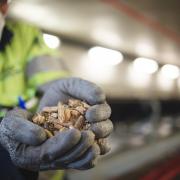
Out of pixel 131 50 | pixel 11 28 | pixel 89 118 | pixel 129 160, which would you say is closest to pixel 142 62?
pixel 131 50

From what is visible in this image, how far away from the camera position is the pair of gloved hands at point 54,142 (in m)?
0.83

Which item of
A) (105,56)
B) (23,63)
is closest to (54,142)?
(23,63)

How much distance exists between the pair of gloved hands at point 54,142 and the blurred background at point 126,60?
53 centimetres

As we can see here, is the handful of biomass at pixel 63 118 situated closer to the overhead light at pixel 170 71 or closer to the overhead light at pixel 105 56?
the overhead light at pixel 105 56

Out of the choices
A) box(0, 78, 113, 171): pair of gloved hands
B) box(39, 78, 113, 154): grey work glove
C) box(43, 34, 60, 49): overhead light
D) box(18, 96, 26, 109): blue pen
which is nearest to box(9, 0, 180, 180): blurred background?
box(43, 34, 60, 49): overhead light

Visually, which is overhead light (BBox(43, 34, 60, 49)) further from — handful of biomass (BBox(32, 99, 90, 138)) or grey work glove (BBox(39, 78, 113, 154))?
handful of biomass (BBox(32, 99, 90, 138))

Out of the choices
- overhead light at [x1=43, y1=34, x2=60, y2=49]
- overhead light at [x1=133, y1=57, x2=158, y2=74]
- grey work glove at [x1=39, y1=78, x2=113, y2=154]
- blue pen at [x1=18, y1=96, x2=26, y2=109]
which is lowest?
overhead light at [x1=133, y1=57, x2=158, y2=74]

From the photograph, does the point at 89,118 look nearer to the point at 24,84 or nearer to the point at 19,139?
the point at 19,139

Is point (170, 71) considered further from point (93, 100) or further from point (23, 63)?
point (93, 100)

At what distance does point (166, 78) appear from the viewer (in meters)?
6.01

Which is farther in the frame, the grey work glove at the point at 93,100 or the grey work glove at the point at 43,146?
the grey work glove at the point at 93,100

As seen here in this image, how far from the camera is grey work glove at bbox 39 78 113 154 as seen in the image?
94 centimetres

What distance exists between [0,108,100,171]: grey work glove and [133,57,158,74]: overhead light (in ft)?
13.5

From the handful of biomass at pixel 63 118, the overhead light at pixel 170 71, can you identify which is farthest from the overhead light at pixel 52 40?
the overhead light at pixel 170 71
